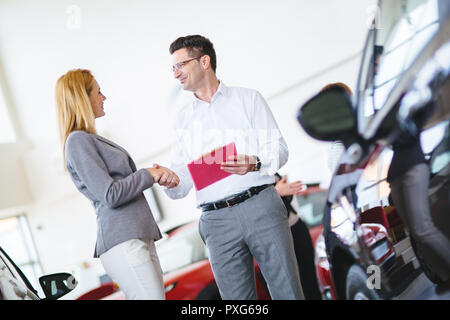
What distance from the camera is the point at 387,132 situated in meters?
1.18

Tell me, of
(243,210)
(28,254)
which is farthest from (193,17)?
(28,254)

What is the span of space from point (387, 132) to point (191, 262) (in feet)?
5.79

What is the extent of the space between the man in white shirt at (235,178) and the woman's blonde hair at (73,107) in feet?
1.36

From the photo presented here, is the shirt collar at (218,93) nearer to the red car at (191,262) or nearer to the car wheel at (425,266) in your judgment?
the red car at (191,262)

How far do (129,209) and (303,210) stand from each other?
91 centimetres

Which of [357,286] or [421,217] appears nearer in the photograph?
[421,217]

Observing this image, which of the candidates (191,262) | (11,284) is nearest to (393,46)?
(11,284)

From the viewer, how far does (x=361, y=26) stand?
1.77 meters

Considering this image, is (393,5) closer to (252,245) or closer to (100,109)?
(252,245)

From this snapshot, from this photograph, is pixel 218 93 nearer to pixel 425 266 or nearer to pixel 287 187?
pixel 287 187

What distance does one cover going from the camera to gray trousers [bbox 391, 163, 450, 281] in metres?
1.13

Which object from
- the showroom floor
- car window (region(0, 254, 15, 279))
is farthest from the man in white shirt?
car window (region(0, 254, 15, 279))

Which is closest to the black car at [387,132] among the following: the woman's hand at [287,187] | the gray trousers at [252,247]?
the gray trousers at [252,247]

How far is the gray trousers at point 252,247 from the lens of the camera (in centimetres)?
172
